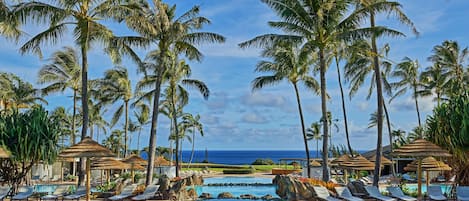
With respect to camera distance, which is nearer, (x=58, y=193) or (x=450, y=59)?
(x=58, y=193)

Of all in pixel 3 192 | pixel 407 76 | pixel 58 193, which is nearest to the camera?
pixel 3 192

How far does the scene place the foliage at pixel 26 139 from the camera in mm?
15648

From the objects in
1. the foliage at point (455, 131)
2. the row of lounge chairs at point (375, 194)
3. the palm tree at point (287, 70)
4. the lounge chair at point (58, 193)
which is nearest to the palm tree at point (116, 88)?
the palm tree at point (287, 70)

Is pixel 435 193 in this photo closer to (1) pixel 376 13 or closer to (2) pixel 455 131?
(2) pixel 455 131

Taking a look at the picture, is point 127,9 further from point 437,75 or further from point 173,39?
point 437,75

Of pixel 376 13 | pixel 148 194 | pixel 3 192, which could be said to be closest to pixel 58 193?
pixel 3 192

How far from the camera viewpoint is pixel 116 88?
105 feet

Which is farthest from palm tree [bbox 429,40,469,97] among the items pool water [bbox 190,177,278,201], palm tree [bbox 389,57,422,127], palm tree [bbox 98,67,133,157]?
palm tree [bbox 98,67,133,157]

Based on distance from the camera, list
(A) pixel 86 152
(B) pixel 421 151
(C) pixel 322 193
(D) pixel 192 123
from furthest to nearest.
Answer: (D) pixel 192 123 → (C) pixel 322 193 → (B) pixel 421 151 → (A) pixel 86 152

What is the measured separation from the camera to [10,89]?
3000 cm

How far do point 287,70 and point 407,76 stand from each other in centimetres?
1075

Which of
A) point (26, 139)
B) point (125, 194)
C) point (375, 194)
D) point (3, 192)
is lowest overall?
point (375, 194)

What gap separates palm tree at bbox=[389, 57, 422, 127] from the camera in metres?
30.4

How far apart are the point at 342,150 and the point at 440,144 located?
22219 mm
